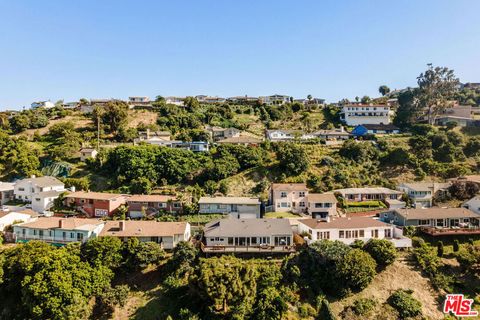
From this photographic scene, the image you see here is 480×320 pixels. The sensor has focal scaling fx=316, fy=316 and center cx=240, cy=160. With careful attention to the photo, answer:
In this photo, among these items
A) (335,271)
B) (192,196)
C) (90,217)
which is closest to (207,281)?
(335,271)

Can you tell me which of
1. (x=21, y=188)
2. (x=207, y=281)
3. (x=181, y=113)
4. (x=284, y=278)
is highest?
(x=181, y=113)

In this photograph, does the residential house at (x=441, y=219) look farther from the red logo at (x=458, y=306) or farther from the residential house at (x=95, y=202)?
the residential house at (x=95, y=202)

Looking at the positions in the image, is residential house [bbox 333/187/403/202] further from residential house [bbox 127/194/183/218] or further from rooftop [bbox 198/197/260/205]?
residential house [bbox 127/194/183/218]

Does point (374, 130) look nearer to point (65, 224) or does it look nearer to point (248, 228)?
point (248, 228)

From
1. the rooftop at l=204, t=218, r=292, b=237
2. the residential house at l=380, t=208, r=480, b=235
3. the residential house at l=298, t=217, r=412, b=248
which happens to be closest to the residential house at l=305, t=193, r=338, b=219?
the residential house at l=298, t=217, r=412, b=248

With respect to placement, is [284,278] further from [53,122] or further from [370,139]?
[53,122]
